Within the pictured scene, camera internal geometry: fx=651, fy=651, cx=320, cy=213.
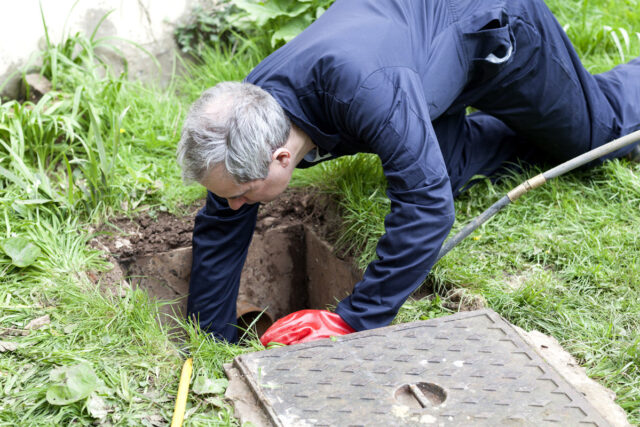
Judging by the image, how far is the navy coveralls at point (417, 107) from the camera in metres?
2.11

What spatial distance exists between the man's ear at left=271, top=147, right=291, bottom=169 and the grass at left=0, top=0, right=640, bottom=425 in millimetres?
625

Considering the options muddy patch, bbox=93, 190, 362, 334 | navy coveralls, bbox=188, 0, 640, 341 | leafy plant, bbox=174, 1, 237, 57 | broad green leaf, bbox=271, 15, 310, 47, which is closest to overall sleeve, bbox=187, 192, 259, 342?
navy coveralls, bbox=188, 0, 640, 341

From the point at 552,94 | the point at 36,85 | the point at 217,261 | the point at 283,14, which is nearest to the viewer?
the point at 217,261

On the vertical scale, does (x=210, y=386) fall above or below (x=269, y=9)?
below

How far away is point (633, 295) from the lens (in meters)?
2.34

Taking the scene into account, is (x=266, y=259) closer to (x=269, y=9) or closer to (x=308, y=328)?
(x=308, y=328)

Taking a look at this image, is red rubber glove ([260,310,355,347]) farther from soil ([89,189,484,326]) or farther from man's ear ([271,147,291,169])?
soil ([89,189,484,326])

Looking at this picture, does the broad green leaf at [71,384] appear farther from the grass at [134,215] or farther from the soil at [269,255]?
the soil at [269,255]

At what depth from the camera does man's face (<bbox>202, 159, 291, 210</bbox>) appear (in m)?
2.17

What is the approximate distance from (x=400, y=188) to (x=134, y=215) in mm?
1419

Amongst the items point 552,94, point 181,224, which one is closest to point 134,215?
point 181,224

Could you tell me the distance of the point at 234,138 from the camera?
2.08 meters

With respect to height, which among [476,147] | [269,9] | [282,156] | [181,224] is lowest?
[181,224]

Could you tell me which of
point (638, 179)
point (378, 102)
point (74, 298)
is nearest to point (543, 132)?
point (638, 179)
